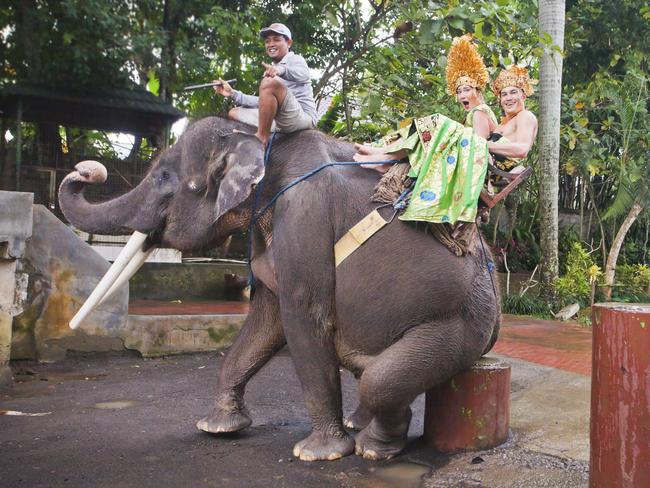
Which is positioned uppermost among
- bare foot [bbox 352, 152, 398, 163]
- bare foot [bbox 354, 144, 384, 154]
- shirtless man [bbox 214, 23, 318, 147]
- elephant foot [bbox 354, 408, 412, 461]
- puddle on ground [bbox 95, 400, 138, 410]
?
shirtless man [bbox 214, 23, 318, 147]

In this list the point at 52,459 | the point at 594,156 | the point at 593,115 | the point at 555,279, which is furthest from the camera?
the point at 593,115

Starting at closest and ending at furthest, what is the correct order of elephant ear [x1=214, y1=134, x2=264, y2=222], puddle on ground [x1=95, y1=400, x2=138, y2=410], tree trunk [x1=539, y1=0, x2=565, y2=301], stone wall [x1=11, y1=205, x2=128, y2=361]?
1. elephant ear [x1=214, y1=134, x2=264, y2=222]
2. puddle on ground [x1=95, y1=400, x2=138, y2=410]
3. stone wall [x1=11, y1=205, x2=128, y2=361]
4. tree trunk [x1=539, y1=0, x2=565, y2=301]

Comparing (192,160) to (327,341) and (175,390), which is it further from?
(175,390)

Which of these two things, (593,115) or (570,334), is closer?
(570,334)

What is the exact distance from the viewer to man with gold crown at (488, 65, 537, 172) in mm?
3416

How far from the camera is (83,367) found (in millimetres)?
6055

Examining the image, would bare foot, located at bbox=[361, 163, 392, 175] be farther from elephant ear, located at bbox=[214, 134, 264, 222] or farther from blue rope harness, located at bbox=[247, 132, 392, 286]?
elephant ear, located at bbox=[214, 134, 264, 222]

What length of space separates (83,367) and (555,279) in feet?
23.7

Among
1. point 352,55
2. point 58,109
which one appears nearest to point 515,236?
point 352,55

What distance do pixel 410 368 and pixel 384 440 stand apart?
0.46m

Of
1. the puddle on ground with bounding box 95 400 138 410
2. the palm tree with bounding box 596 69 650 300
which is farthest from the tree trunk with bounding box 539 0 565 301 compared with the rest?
the puddle on ground with bounding box 95 400 138 410

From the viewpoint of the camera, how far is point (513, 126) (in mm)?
3580

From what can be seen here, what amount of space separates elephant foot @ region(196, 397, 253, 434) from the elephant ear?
1.06 meters

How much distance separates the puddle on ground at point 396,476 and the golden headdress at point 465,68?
2035mm
